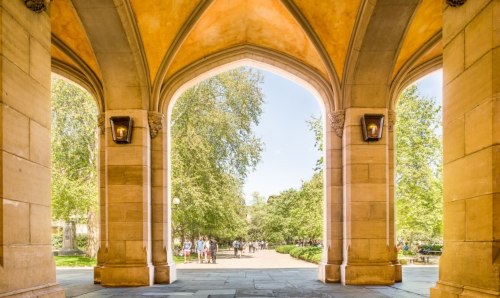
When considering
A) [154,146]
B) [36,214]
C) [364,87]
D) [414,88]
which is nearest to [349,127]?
[364,87]

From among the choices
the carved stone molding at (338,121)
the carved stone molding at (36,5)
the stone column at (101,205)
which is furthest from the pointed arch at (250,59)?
the carved stone molding at (36,5)

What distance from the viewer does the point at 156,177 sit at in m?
11.2

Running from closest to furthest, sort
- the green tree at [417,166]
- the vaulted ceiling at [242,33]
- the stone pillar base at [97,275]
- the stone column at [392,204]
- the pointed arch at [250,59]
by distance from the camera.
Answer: the vaulted ceiling at [242,33] → the stone column at [392,204] → the stone pillar base at [97,275] → the pointed arch at [250,59] → the green tree at [417,166]

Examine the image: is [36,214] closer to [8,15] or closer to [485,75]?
[8,15]

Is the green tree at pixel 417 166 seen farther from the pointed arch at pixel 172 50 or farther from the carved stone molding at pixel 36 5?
the carved stone molding at pixel 36 5

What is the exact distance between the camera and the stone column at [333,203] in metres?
10.7

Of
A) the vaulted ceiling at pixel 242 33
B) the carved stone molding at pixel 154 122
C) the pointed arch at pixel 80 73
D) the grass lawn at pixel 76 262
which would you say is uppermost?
the vaulted ceiling at pixel 242 33

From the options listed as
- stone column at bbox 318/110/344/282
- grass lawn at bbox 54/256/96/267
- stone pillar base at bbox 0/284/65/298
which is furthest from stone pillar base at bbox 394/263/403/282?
grass lawn at bbox 54/256/96/267

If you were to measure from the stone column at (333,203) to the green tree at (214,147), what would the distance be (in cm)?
1289

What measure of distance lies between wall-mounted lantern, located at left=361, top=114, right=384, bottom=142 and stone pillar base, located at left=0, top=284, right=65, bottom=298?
7677 millimetres

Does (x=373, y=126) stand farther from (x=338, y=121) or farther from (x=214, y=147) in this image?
(x=214, y=147)

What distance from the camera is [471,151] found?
13.9 ft

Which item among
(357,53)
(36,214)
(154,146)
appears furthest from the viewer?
(154,146)

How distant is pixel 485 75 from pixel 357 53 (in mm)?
6128
